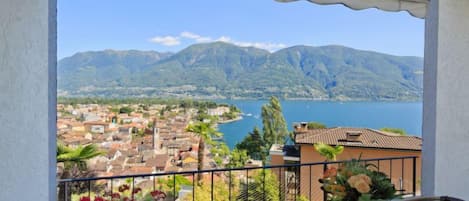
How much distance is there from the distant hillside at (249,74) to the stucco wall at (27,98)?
525 cm

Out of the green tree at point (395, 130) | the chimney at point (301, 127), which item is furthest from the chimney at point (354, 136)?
the chimney at point (301, 127)

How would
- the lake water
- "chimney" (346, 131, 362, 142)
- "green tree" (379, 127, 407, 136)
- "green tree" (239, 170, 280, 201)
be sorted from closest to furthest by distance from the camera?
the lake water
"green tree" (239, 170, 280, 201)
"green tree" (379, 127, 407, 136)
"chimney" (346, 131, 362, 142)

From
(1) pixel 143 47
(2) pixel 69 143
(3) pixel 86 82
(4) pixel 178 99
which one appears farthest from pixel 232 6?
(2) pixel 69 143

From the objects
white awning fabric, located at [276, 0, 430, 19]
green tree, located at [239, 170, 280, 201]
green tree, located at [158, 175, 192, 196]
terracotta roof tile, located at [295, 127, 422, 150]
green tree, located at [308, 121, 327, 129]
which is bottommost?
green tree, located at [239, 170, 280, 201]

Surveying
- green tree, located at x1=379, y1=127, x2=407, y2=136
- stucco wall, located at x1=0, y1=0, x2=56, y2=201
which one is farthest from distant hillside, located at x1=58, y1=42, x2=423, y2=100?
stucco wall, located at x1=0, y1=0, x2=56, y2=201

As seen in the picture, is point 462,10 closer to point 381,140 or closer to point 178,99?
point 381,140

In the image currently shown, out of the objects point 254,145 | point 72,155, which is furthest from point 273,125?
point 72,155

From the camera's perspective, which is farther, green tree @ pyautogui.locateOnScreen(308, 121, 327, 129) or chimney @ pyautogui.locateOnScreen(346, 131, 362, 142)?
green tree @ pyautogui.locateOnScreen(308, 121, 327, 129)

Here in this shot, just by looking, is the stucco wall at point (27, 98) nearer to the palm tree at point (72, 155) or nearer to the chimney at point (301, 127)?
the palm tree at point (72, 155)

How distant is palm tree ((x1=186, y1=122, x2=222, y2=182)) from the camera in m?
10.4

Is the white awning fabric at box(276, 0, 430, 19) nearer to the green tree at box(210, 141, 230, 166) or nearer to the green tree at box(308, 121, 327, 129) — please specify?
the green tree at box(308, 121, 327, 129)

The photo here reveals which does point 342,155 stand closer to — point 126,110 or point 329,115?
point 329,115

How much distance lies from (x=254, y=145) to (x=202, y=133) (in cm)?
177

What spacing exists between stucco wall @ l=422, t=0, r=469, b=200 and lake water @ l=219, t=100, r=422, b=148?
417cm
